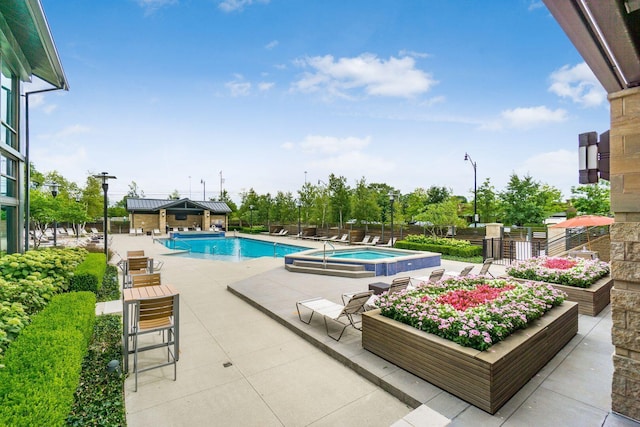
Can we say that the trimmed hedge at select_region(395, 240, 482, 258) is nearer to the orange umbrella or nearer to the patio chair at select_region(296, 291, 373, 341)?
the orange umbrella

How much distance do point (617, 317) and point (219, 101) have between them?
821 inches

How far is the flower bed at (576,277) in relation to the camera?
5848mm

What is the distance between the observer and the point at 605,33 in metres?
1.89

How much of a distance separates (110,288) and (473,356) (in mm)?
9038

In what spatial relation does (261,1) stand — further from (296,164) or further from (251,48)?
(296,164)

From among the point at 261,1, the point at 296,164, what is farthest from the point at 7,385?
the point at 296,164

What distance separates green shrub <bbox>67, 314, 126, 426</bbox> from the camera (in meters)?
2.88

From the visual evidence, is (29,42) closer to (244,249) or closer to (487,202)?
(244,249)

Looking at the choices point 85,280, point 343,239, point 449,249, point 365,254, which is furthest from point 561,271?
point 343,239

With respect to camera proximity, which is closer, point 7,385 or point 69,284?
point 7,385

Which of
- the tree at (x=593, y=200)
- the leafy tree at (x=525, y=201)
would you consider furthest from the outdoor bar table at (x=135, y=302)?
the tree at (x=593, y=200)

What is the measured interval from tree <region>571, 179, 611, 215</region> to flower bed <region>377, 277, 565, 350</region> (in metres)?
21.8

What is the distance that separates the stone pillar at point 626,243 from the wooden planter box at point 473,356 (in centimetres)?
84

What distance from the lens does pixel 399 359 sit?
12.3 feet
